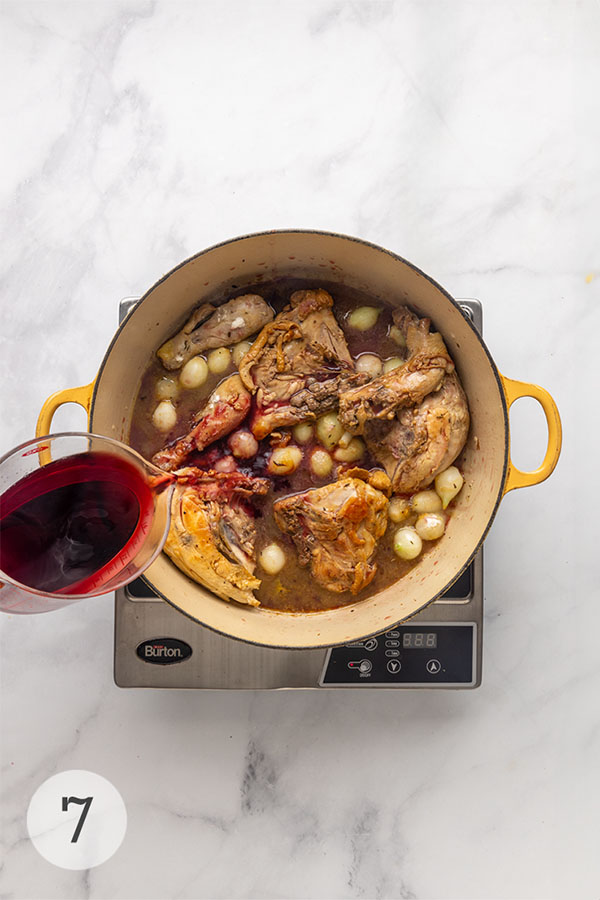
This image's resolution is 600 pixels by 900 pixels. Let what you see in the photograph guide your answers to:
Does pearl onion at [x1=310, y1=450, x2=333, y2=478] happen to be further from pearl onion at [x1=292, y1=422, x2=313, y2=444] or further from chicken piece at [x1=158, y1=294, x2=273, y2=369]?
chicken piece at [x1=158, y1=294, x2=273, y2=369]

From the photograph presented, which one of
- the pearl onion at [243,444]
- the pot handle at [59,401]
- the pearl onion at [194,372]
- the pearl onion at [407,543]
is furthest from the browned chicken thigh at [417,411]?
the pot handle at [59,401]

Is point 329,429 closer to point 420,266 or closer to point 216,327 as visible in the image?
point 216,327

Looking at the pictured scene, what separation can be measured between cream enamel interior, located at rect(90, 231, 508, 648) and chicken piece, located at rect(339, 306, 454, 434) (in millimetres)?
42

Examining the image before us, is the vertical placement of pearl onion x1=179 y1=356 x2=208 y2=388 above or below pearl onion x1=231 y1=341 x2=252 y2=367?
below

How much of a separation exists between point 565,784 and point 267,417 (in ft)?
4.17

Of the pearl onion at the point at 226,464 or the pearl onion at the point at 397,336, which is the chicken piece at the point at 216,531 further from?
the pearl onion at the point at 397,336

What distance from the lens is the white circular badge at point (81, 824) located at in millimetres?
2164

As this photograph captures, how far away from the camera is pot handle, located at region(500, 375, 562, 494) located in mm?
1699

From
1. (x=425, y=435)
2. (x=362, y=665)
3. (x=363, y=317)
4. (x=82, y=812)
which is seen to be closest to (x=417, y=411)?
(x=425, y=435)

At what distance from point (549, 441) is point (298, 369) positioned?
0.62m

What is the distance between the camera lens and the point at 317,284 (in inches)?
79.7

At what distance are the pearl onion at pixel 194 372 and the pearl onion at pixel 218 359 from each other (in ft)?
0.05

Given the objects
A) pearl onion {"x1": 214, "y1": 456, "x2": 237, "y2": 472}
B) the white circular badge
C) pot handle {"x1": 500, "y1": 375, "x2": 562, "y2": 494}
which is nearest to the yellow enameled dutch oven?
pot handle {"x1": 500, "y1": 375, "x2": 562, "y2": 494}

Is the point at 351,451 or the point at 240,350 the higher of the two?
the point at 240,350
